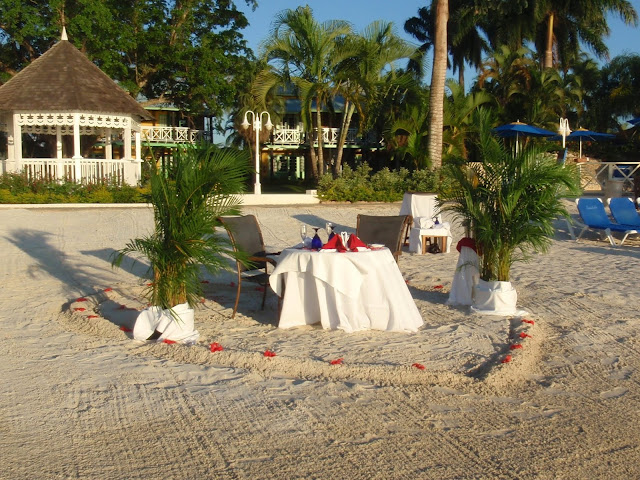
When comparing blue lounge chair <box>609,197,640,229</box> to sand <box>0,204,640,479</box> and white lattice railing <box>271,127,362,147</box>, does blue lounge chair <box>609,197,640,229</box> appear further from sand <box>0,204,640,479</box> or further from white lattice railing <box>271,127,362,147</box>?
white lattice railing <box>271,127,362,147</box>

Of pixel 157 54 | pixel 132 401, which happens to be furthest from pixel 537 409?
pixel 157 54

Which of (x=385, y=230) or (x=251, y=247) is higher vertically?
(x=385, y=230)

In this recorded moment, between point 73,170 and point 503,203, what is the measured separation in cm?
1772

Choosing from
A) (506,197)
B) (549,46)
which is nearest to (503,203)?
(506,197)

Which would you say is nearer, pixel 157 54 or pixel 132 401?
pixel 132 401

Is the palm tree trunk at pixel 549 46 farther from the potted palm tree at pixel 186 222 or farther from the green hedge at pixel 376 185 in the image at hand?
the potted palm tree at pixel 186 222

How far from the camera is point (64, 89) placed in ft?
73.4

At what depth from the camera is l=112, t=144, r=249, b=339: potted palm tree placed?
601 cm

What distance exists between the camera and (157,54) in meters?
31.0

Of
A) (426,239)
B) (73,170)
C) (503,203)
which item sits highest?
(73,170)

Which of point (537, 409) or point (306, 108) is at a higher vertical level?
point (306, 108)

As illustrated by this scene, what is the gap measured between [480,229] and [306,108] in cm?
1707

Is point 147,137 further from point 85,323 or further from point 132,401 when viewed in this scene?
point 132,401

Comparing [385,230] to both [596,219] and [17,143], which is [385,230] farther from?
[17,143]
